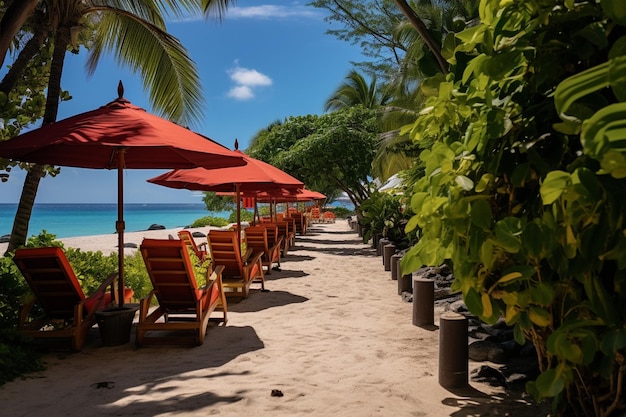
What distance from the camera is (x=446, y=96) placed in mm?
1811

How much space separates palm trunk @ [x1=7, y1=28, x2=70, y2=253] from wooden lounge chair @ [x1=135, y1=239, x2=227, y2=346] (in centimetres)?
296

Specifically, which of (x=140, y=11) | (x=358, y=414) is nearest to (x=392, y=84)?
(x=140, y=11)

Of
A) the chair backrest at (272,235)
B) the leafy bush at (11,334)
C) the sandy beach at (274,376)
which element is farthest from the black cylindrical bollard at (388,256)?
the leafy bush at (11,334)

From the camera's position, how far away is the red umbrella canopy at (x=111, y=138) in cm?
416

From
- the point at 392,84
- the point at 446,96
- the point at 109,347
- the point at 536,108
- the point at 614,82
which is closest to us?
the point at 614,82

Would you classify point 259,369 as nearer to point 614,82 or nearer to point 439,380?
point 439,380

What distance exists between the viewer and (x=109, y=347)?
4.86 meters

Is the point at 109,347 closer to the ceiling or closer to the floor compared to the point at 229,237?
closer to the floor

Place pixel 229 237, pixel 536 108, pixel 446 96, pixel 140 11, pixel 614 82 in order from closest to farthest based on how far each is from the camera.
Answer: pixel 614 82 → pixel 536 108 → pixel 446 96 → pixel 229 237 → pixel 140 11

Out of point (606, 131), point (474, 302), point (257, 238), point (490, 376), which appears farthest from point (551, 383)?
point (257, 238)

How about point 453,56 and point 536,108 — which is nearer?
point 536,108

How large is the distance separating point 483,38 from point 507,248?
2.13ft

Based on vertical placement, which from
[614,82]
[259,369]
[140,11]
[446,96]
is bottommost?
[259,369]

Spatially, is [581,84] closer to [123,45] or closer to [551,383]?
[551,383]
